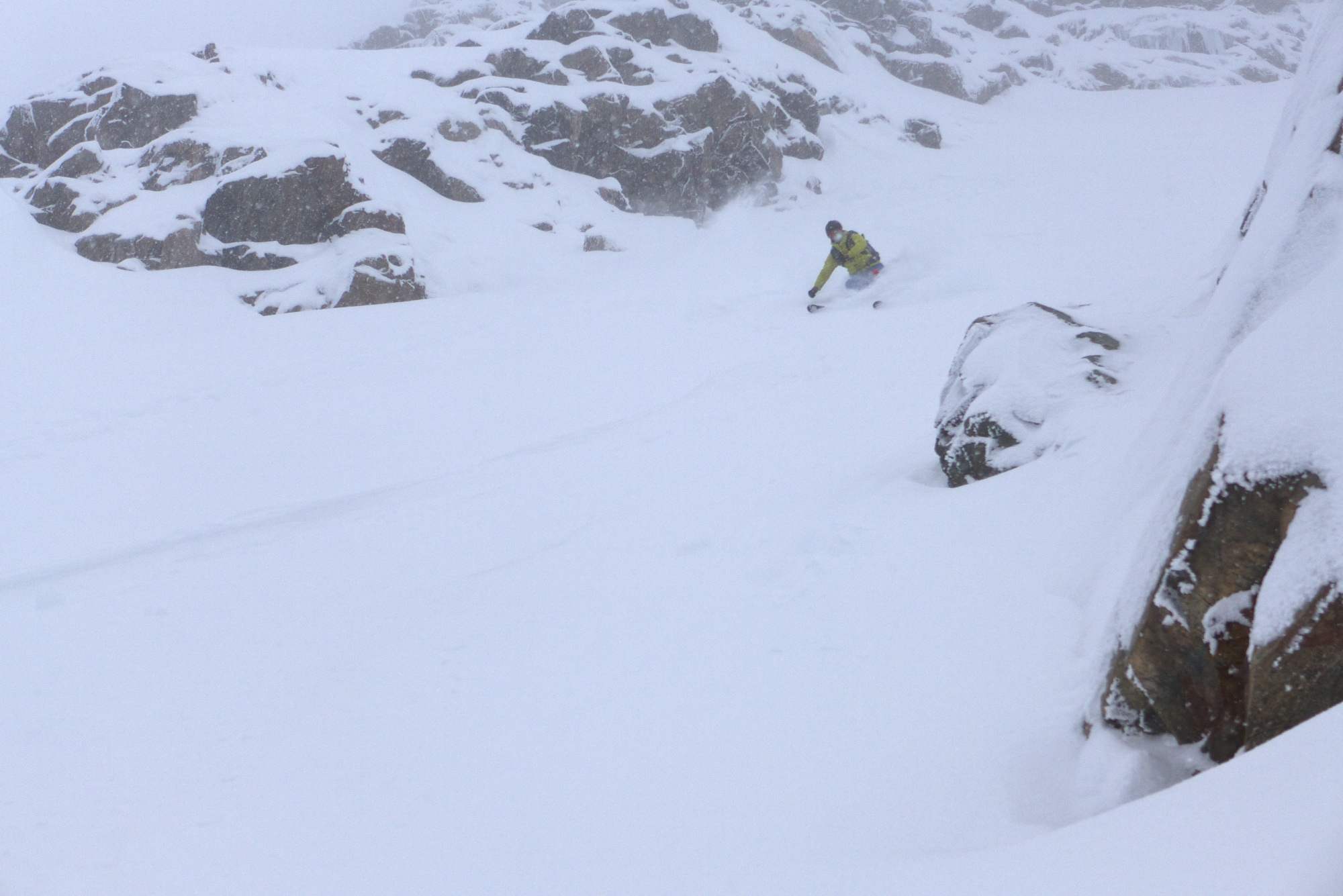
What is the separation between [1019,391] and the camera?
15.1 ft

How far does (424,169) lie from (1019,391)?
1491 centimetres

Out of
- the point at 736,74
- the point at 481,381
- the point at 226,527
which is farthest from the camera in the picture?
the point at 736,74

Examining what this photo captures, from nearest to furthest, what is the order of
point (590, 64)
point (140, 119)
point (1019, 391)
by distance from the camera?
point (1019, 391) → point (140, 119) → point (590, 64)

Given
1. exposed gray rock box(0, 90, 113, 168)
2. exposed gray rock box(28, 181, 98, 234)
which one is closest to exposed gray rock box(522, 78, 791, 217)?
exposed gray rock box(0, 90, 113, 168)

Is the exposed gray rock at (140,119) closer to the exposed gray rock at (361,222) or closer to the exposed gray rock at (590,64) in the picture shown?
the exposed gray rock at (361,222)

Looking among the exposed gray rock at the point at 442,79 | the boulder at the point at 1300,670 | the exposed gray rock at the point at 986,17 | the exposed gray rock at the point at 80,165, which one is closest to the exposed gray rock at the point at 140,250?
the exposed gray rock at the point at 80,165

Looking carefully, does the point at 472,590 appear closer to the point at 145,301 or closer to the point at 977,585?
the point at 977,585

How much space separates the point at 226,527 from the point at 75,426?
10.0 feet

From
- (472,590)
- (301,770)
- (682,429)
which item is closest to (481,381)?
(682,429)

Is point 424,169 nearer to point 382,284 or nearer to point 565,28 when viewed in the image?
point 382,284

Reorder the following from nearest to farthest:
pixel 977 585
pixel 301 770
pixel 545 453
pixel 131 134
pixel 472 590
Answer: pixel 301 770, pixel 977 585, pixel 472 590, pixel 545 453, pixel 131 134

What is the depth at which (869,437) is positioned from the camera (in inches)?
243

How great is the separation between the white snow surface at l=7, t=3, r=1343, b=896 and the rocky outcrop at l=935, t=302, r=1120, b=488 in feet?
0.67

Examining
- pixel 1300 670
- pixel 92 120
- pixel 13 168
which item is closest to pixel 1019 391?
pixel 1300 670
